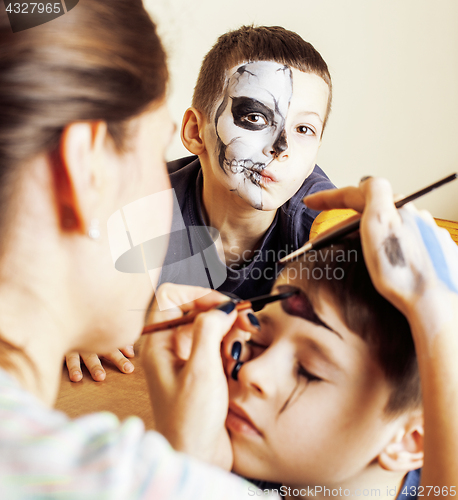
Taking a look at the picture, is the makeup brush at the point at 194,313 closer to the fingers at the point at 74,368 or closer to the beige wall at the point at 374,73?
the fingers at the point at 74,368

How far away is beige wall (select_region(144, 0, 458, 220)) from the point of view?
Answer: 30.4 inches

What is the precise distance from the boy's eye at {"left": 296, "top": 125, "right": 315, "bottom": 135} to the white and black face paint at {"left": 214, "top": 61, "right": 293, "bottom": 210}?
0.03m

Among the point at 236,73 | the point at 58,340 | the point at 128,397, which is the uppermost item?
the point at 236,73

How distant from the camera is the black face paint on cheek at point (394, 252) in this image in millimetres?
263

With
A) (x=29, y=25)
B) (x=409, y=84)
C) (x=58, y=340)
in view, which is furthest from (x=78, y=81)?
(x=409, y=84)

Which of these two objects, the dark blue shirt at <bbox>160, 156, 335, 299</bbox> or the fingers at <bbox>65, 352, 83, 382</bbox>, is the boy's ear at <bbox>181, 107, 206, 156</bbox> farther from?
the fingers at <bbox>65, 352, 83, 382</bbox>

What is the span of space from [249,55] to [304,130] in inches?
4.5

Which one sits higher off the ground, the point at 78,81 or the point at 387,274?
the point at 78,81

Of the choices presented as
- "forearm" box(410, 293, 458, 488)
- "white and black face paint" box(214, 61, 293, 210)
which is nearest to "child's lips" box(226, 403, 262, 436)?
"forearm" box(410, 293, 458, 488)

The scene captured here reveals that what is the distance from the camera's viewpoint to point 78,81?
245 mm

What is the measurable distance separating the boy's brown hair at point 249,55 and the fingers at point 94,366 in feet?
1.11

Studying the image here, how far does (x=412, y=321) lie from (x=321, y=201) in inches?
4.8

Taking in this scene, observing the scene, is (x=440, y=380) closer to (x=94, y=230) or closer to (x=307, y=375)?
(x=307, y=375)

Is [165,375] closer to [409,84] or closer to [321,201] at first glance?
[321,201]
